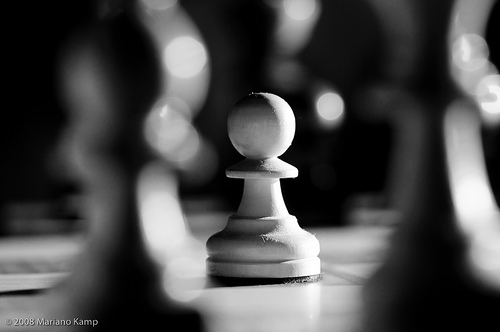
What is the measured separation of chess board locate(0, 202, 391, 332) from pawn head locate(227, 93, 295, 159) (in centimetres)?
16

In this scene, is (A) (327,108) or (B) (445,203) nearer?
(B) (445,203)

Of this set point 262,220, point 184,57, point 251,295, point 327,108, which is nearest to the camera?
point 184,57

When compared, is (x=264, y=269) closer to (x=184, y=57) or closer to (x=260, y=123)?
(x=260, y=123)

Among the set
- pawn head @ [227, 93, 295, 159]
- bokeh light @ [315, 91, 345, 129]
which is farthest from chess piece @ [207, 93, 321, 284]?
bokeh light @ [315, 91, 345, 129]

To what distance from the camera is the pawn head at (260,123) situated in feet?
2.91

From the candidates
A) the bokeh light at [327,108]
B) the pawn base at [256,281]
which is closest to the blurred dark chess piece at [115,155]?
the pawn base at [256,281]

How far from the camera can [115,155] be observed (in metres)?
0.47

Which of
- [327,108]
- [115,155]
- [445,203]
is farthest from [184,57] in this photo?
[327,108]

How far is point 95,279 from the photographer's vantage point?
1.82 ft

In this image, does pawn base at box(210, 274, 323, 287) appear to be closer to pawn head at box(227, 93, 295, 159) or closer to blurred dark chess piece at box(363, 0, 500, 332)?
pawn head at box(227, 93, 295, 159)

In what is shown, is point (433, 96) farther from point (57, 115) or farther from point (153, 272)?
point (57, 115)

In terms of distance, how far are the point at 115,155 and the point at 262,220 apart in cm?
47

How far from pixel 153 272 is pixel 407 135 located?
183 mm

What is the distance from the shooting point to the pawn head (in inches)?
34.9
